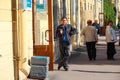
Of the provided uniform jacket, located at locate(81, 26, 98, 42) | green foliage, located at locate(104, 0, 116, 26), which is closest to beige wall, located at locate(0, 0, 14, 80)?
uniform jacket, located at locate(81, 26, 98, 42)

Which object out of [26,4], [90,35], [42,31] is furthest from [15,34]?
[90,35]

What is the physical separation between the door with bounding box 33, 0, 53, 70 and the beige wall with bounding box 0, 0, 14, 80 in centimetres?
391

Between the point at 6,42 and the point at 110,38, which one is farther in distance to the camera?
the point at 110,38

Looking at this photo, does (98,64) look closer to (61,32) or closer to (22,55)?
(61,32)

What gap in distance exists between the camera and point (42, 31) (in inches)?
747

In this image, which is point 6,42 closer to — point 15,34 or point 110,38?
point 15,34

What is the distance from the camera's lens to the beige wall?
40.1 ft

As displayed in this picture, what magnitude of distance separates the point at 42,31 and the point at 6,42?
640 centimetres

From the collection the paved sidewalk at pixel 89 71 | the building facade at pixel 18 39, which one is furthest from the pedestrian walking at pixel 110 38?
the building facade at pixel 18 39

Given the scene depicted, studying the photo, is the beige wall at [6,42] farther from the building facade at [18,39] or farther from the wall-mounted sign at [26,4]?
the wall-mounted sign at [26,4]

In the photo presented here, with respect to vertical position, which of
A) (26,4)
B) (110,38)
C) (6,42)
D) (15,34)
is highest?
(26,4)

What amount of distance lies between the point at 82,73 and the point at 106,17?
38.3m

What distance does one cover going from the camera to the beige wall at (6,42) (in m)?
12.2

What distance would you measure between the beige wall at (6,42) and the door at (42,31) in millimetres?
3906
